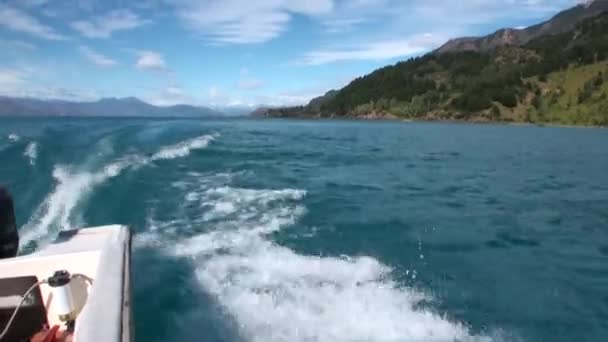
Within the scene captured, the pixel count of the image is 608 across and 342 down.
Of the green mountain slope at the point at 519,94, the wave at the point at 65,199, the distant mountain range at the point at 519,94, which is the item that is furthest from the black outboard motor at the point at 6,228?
the green mountain slope at the point at 519,94

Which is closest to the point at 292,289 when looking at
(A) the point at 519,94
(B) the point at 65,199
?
(B) the point at 65,199

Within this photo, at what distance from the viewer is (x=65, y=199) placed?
12.5m

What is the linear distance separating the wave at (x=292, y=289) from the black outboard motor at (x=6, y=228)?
2.85 metres

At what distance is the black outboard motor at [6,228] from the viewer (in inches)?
201

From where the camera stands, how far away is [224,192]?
14.3 metres

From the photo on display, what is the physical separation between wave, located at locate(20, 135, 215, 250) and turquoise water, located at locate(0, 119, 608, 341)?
0.06m

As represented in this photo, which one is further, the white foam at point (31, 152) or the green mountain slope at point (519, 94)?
the green mountain slope at point (519, 94)

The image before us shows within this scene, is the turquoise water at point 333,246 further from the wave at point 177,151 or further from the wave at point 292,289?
the wave at point 177,151

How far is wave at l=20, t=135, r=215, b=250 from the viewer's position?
34.5 feet

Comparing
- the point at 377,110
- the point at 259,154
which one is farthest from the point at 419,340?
the point at 377,110

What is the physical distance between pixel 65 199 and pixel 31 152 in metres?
7.24

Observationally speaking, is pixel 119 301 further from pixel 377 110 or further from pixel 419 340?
pixel 377 110

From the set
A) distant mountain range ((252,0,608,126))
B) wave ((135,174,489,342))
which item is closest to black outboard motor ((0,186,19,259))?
wave ((135,174,489,342))

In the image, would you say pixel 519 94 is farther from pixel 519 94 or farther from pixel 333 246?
pixel 333 246
